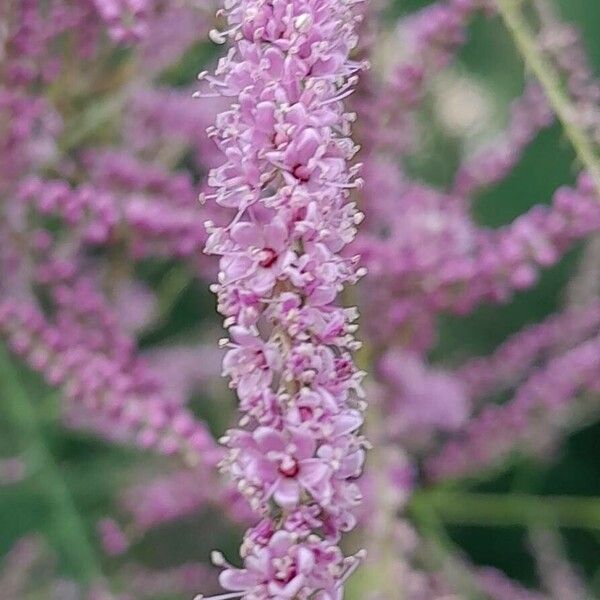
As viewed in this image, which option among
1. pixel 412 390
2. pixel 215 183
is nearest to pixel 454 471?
pixel 412 390

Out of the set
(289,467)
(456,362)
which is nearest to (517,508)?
(456,362)

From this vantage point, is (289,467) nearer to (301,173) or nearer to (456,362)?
(301,173)

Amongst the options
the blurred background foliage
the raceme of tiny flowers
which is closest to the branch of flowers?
the raceme of tiny flowers

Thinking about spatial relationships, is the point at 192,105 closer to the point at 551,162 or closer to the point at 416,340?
the point at 416,340

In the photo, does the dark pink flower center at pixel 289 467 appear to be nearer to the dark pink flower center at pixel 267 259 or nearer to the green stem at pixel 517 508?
the dark pink flower center at pixel 267 259

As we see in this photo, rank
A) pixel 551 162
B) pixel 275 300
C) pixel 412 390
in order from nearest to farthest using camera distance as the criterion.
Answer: pixel 275 300, pixel 412 390, pixel 551 162

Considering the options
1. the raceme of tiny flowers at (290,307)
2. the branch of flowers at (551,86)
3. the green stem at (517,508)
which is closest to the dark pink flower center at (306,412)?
the raceme of tiny flowers at (290,307)

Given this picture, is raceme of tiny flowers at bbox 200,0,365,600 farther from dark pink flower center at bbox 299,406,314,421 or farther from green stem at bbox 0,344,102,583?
green stem at bbox 0,344,102,583
